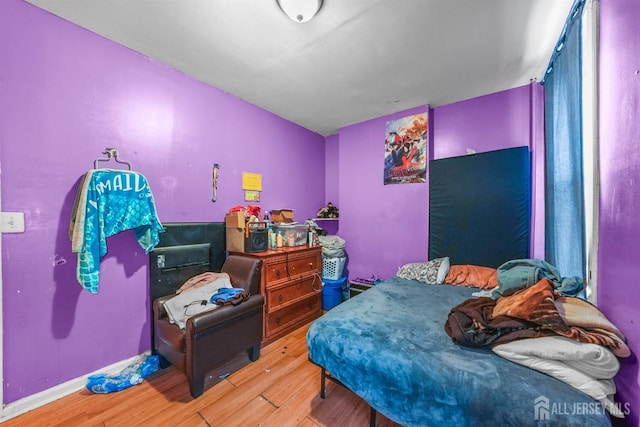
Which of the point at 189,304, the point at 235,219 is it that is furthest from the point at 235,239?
the point at 189,304

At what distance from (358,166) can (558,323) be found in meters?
2.82

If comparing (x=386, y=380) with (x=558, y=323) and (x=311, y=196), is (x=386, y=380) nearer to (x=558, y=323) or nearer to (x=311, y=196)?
(x=558, y=323)

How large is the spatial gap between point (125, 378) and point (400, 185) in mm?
3445

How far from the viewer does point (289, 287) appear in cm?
261

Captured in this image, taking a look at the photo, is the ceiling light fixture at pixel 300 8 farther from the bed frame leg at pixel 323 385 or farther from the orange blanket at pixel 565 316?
the bed frame leg at pixel 323 385

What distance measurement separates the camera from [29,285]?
1.57m

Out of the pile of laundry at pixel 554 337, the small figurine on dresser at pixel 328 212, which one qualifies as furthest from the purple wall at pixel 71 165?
the pile of laundry at pixel 554 337

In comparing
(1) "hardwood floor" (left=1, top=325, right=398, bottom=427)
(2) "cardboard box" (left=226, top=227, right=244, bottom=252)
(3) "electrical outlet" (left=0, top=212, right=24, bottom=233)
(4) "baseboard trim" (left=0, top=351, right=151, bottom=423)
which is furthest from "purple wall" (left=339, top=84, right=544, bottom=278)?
(3) "electrical outlet" (left=0, top=212, right=24, bottom=233)

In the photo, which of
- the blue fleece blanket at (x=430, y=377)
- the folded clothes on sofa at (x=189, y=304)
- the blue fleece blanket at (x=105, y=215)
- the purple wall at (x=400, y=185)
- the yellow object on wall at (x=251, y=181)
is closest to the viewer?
the blue fleece blanket at (x=430, y=377)

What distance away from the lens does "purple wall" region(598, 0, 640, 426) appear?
0.94m

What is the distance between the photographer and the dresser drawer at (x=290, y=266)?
242 centimetres

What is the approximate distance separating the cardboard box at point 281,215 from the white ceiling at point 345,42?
56.9 inches

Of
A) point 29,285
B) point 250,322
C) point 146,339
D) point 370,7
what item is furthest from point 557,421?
point 29,285

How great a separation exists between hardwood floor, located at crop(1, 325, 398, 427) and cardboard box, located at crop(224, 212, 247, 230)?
1.36 m
